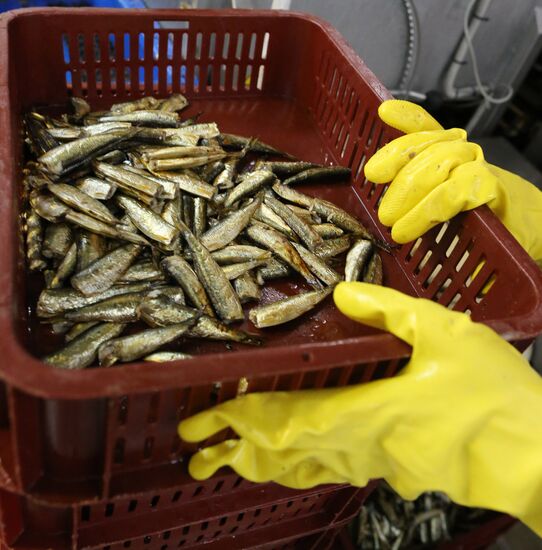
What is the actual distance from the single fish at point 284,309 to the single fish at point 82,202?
582 millimetres

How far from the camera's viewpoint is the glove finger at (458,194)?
1737 mm

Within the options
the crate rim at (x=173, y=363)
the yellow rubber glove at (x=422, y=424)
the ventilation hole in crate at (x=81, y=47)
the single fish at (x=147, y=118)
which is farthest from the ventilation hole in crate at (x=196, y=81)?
the yellow rubber glove at (x=422, y=424)

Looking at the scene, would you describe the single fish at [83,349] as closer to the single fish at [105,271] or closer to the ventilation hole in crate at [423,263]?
the single fish at [105,271]

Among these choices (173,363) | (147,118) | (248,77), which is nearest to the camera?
(173,363)

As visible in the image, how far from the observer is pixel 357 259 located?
2.03 m

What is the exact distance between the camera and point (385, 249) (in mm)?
2166

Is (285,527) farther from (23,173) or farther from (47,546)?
(23,173)

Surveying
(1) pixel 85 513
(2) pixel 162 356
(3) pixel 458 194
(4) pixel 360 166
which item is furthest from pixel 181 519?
(4) pixel 360 166

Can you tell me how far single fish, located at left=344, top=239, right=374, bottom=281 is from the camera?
199cm

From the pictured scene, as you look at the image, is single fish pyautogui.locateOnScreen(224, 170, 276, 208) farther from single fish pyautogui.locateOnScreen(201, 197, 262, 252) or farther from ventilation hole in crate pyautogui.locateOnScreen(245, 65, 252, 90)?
ventilation hole in crate pyautogui.locateOnScreen(245, 65, 252, 90)

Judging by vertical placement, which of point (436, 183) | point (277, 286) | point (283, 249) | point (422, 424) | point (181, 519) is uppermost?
point (436, 183)

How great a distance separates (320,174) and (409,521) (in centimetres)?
169

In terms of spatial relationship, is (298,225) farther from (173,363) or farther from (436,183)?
(173,363)

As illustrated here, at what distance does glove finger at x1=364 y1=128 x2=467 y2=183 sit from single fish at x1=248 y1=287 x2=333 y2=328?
1.49 feet
